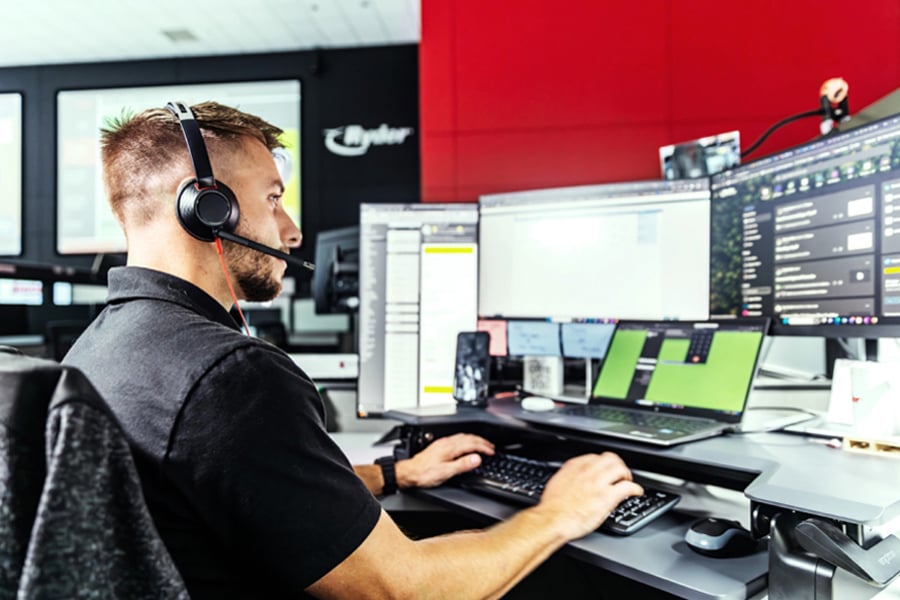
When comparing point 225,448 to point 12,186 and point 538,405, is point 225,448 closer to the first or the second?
point 538,405

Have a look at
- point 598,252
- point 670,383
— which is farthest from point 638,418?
point 598,252

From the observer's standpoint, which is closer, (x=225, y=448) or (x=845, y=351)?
(x=225, y=448)

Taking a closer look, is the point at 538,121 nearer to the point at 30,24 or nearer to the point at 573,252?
the point at 573,252

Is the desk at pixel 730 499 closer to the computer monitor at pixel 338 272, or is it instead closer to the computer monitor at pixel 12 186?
the computer monitor at pixel 338 272

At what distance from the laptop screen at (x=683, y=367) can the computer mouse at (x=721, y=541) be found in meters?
0.30

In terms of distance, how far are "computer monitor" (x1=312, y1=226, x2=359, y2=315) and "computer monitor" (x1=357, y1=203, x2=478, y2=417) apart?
0.40 m

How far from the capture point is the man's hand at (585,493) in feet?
2.79

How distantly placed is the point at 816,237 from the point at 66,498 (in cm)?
113

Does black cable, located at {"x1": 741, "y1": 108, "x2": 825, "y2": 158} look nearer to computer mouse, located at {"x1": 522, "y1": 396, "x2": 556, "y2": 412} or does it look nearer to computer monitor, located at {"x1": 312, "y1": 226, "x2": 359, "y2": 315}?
computer mouse, located at {"x1": 522, "y1": 396, "x2": 556, "y2": 412}

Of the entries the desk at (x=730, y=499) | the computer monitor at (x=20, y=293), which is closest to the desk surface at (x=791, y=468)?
the desk at (x=730, y=499)

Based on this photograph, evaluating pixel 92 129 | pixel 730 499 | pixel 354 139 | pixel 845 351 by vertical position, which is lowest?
pixel 730 499

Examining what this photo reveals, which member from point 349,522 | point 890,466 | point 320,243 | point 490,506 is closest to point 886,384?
point 890,466

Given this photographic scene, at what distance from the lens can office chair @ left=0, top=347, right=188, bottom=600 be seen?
41 centimetres

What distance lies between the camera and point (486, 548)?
0.81 meters
